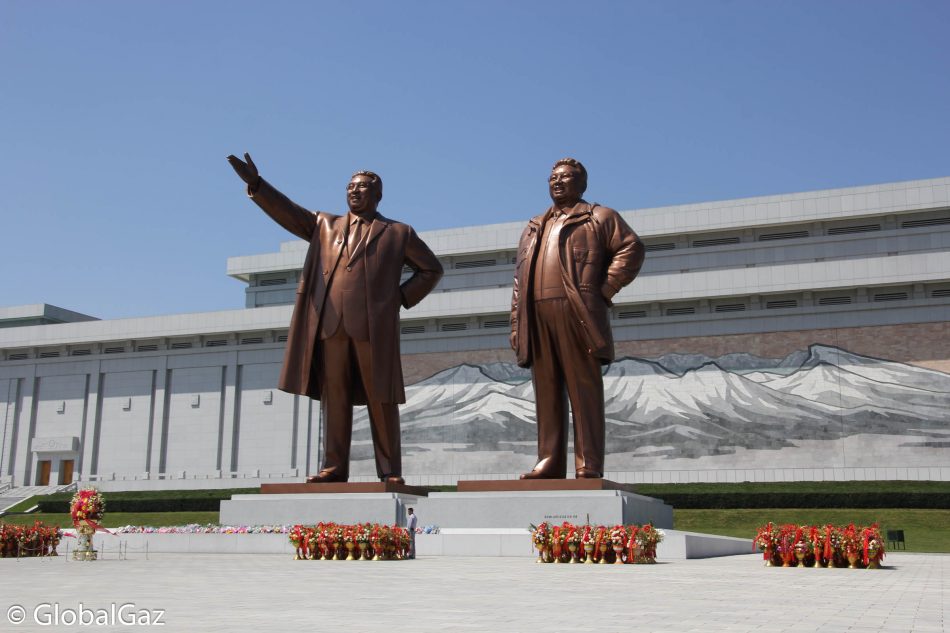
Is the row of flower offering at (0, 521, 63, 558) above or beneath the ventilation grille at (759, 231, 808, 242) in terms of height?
beneath

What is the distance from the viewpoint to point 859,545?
9.95 metres

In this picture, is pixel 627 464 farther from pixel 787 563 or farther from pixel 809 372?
pixel 787 563

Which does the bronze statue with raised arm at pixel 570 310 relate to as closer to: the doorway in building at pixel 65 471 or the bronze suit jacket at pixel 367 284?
Result: the bronze suit jacket at pixel 367 284

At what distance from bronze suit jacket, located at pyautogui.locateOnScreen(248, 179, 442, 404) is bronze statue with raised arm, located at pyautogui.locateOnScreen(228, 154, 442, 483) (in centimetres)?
1

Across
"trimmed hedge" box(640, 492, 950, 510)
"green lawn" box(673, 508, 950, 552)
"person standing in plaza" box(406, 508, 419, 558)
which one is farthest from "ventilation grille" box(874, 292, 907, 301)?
"person standing in plaza" box(406, 508, 419, 558)

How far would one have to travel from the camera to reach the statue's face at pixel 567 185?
12.1m

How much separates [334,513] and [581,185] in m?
5.34

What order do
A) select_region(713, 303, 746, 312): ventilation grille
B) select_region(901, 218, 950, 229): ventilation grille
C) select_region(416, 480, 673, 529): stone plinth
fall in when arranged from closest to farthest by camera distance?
select_region(416, 480, 673, 529): stone plinth < select_region(713, 303, 746, 312): ventilation grille < select_region(901, 218, 950, 229): ventilation grille

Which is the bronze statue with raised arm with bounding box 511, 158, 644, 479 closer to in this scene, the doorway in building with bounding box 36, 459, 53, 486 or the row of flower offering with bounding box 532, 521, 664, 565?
the row of flower offering with bounding box 532, 521, 664, 565

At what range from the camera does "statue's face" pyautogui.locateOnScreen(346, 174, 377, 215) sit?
13047 mm

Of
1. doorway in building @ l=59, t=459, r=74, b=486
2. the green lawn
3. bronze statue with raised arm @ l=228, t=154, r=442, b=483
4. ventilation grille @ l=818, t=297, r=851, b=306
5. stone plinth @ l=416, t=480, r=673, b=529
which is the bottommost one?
the green lawn

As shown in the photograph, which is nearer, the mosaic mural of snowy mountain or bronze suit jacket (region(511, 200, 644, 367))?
bronze suit jacket (region(511, 200, 644, 367))

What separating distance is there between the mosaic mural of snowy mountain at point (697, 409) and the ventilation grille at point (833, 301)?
141 centimetres

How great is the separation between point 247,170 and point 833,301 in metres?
20.5
